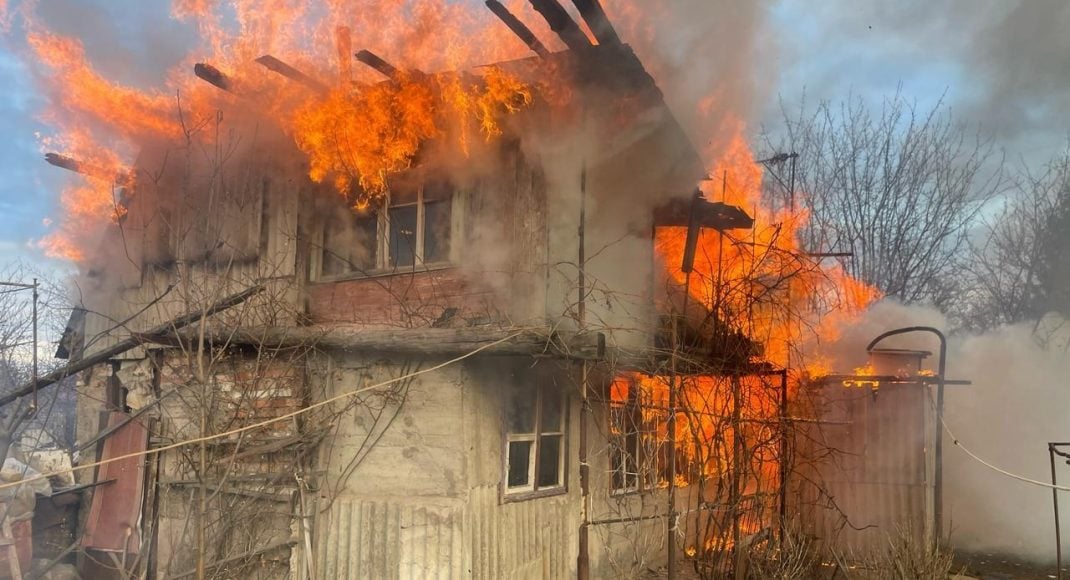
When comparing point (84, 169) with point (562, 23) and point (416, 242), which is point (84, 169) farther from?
point (562, 23)

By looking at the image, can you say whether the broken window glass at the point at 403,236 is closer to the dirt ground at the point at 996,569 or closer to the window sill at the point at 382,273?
the window sill at the point at 382,273

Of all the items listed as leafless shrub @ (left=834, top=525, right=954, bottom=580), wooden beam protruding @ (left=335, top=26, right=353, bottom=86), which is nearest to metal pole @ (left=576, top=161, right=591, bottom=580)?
wooden beam protruding @ (left=335, top=26, right=353, bottom=86)

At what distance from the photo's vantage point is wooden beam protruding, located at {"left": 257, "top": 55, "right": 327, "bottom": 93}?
Result: 26.6 feet

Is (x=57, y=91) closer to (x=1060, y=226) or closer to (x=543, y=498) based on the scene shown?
(x=543, y=498)

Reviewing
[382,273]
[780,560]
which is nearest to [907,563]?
[780,560]

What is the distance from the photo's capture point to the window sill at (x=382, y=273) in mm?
8285

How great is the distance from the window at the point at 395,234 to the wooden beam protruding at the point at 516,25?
1.91 metres

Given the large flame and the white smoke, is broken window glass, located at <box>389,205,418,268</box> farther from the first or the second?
the white smoke

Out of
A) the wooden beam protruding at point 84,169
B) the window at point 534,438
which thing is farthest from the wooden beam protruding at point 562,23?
the wooden beam protruding at point 84,169

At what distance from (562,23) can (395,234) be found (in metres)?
3.33

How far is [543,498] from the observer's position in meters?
8.21

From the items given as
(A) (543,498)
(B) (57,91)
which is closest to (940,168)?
(A) (543,498)

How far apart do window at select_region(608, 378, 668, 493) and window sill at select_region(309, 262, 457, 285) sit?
2.84m

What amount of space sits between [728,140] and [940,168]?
16677 mm
